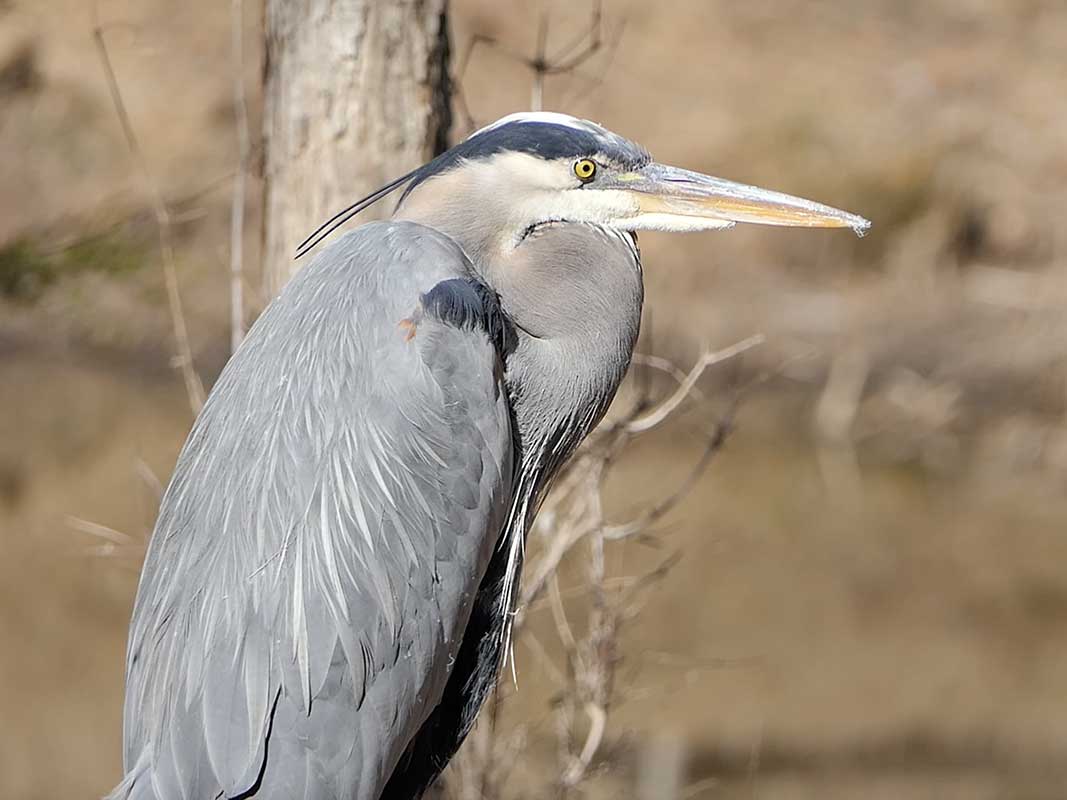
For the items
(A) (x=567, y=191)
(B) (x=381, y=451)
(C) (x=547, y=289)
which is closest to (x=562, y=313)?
(C) (x=547, y=289)

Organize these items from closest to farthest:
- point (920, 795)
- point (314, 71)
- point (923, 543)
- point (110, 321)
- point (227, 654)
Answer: point (227, 654)
point (314, 71)
point (920, 795)
point (923, 543)
point (110, 321)

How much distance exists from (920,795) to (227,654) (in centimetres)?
458

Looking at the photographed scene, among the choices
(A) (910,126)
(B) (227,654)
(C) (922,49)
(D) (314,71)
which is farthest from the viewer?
(C) (922,49)

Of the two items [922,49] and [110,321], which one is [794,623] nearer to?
[110,321]

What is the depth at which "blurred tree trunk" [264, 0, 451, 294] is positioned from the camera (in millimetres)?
3652

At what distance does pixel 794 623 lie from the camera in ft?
26.1

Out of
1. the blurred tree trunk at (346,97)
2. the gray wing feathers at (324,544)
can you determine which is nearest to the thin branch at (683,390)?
the blurred tree trunk at (346,97)

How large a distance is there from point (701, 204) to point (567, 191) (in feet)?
0.79

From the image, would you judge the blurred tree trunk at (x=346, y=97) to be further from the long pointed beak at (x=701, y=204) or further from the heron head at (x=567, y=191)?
the long pointed beak at (x=701, y=204)

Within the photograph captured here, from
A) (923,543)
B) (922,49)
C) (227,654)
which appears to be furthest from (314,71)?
(922,49)

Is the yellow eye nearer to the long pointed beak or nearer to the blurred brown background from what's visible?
the long pointed beak

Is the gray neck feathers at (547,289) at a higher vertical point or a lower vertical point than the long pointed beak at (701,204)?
lower

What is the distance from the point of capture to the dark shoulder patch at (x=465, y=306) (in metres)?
2.76

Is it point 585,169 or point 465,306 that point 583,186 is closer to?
point 585,169
